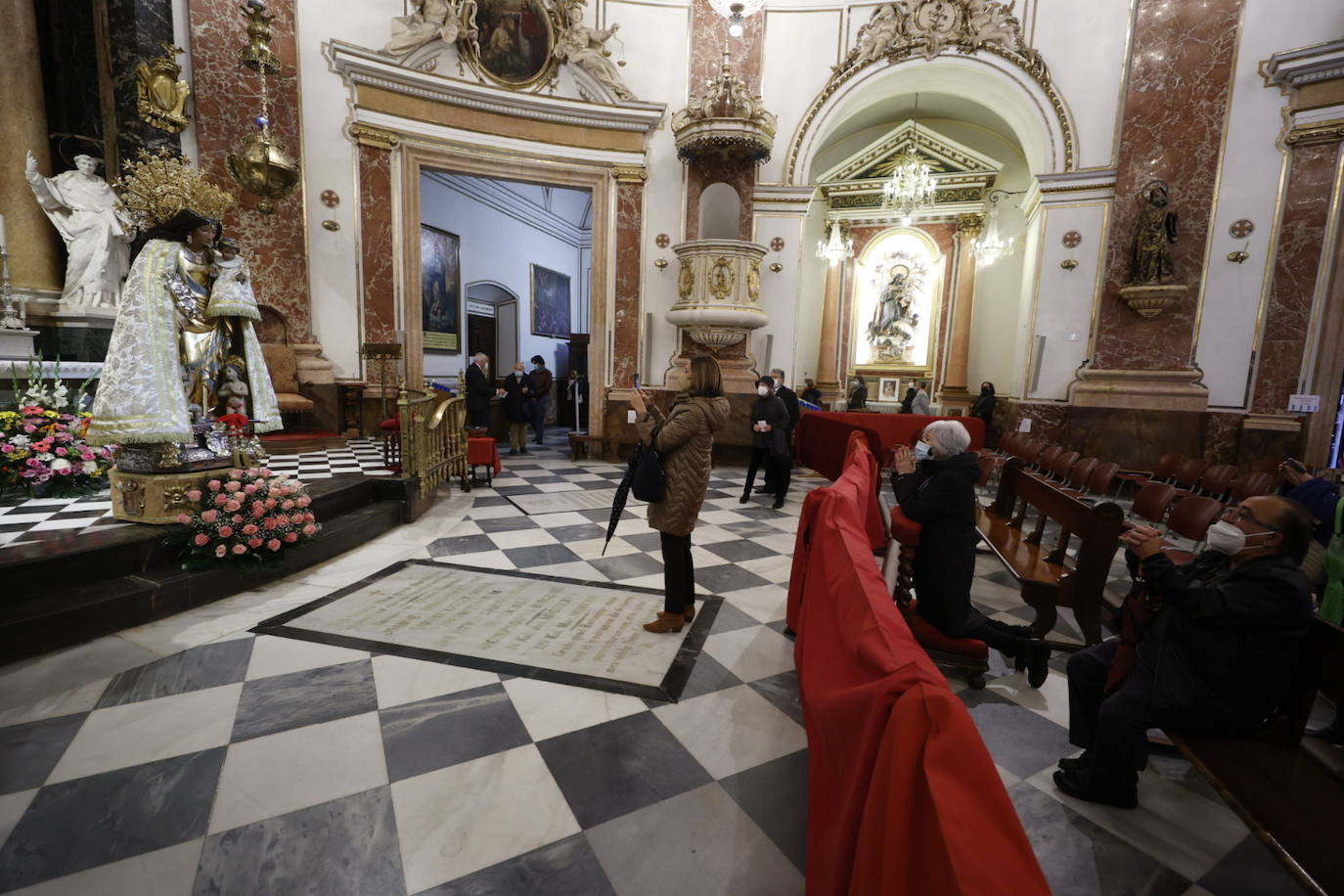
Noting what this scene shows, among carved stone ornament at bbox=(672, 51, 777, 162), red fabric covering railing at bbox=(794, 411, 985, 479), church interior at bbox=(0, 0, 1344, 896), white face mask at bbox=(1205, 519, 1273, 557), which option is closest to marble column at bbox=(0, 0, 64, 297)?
church interior at bbox=(0, 0, 1344, 896)

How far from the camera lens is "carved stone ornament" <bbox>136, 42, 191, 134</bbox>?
709 cm

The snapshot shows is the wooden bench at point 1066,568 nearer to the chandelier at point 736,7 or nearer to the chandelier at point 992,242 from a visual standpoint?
the chandelier at point 736,7

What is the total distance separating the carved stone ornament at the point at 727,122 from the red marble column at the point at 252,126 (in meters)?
5.79

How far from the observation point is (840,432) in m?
8.46

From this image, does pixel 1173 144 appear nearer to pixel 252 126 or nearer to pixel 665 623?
pixel 665 623

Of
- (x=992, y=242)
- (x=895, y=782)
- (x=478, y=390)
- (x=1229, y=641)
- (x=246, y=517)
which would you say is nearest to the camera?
(x=895, y=782)

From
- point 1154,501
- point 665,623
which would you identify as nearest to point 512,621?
point 665,623

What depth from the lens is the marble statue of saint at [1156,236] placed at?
8.26 metres

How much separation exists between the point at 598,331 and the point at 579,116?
11.6ft

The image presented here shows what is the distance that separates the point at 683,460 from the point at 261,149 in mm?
7872

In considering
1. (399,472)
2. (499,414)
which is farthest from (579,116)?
(399,472)

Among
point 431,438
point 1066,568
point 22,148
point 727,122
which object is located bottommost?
point 1066,568

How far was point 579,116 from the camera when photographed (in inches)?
370

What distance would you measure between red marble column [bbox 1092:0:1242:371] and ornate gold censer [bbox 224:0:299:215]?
12111 millimetres
